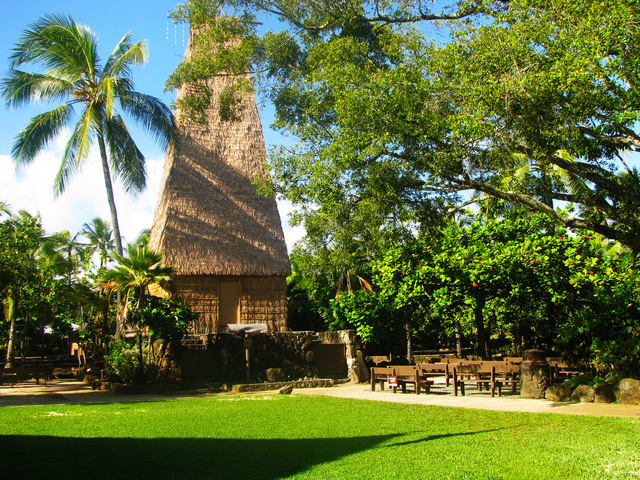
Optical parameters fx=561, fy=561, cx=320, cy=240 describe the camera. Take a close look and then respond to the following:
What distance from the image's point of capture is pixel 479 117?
32.9 feet

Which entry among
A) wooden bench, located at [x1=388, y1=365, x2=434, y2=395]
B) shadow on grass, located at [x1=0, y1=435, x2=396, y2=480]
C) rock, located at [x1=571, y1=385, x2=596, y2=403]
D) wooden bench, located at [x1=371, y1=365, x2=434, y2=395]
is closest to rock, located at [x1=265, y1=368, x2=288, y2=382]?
wooden bench, located at [x1=371, y1=365, x2=434, y2=395]

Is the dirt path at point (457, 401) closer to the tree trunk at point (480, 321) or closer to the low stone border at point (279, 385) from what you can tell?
the low stone border at point (279, 385)

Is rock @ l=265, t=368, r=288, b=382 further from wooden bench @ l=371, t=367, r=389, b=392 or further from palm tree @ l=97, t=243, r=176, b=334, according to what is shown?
palm tree @ l=97, t=243, r=176, b=334

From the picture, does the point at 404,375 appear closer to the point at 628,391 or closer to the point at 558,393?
the point at 558,393

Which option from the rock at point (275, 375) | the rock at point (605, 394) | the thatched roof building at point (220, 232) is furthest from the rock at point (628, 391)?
the thatched roof building at point (220, 232)

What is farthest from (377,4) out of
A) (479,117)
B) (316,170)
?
(479,117)

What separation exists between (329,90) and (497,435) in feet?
32.4

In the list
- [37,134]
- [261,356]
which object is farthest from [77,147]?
[261,356]

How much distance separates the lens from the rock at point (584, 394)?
9.77 metres

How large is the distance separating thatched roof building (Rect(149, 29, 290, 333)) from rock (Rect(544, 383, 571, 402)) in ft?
38.1

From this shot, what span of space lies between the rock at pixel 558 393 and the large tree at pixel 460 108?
316cm

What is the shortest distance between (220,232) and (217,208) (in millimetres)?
946

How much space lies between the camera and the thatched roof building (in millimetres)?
19750

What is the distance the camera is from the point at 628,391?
933 cm
